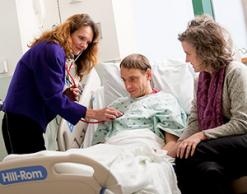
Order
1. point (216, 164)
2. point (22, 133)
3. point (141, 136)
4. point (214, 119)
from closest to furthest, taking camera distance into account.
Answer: point (216, 164) < point (214, 119) < point (141, 136) < point (22, 133)

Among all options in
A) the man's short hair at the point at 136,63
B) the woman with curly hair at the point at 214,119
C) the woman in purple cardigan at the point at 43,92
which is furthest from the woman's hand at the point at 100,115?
the woman with curly hair at the point at 214,119

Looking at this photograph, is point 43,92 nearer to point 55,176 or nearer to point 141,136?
point 141,136

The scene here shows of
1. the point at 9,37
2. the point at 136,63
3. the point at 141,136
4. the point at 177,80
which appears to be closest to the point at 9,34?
the point at 9,37

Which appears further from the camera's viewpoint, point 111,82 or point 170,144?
point 111,82

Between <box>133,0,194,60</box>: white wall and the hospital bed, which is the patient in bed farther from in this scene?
<box>133,0,194,60</box>: white wall

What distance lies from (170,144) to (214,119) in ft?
0.90

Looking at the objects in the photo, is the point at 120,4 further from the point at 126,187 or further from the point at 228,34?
the point at 126,187

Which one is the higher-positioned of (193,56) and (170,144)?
(193,56)

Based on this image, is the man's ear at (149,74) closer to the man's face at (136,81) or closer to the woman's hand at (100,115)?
the man's face at (136,81)

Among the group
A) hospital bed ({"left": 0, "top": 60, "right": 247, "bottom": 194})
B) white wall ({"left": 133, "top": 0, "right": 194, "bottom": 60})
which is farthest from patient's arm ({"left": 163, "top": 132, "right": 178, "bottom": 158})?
white wall ({"left": 133, "top": 0, "right": 194, "bottom": 60})

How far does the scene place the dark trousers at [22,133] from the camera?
77.8 inches

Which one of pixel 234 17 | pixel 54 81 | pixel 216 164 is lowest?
pixel 216 164

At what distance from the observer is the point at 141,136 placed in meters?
1.82

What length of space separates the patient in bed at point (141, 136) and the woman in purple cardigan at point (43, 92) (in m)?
0.13
